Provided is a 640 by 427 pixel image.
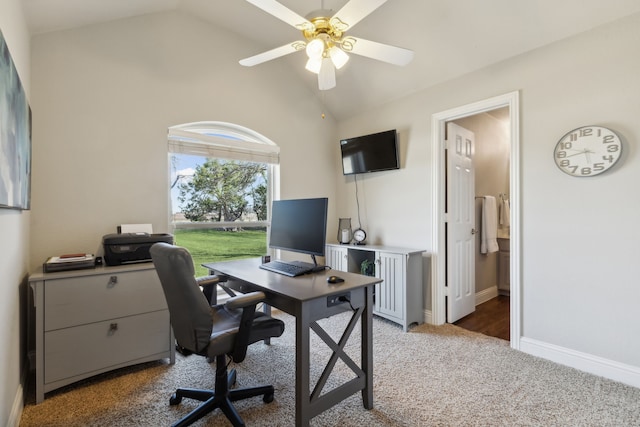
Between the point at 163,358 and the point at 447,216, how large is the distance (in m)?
2.96

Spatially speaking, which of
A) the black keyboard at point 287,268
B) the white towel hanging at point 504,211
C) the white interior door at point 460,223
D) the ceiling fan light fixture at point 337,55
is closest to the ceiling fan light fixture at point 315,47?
the ceiling fan light fixture at point 337,55

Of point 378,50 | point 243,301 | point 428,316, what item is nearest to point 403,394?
point 243,301

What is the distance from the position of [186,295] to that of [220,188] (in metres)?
2.03

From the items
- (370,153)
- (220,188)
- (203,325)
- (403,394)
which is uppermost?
(370,153)

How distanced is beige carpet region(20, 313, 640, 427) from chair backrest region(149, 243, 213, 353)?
1.90ft

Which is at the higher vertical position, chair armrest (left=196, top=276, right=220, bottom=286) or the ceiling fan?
the ceiling fan

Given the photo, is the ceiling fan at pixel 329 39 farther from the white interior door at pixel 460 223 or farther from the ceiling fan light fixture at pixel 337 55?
the white interior door at pixel 460 223

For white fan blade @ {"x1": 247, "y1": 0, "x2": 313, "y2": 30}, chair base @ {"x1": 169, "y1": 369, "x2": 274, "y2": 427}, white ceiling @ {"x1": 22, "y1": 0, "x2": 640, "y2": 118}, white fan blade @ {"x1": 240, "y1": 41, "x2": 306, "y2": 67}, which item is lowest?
chair base @ {"x1": 169, "y1": 369, "x2": 274, "y2": 427}

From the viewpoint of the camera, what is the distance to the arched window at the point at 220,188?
3064mm

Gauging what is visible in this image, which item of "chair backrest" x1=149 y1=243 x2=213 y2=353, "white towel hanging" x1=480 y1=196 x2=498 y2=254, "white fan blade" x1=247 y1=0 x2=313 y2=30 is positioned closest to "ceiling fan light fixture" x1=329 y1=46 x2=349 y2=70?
"white fan blade" x1=247 y1=0 x2=313 y2=30

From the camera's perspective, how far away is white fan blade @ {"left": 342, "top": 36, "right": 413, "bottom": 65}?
1.94 m

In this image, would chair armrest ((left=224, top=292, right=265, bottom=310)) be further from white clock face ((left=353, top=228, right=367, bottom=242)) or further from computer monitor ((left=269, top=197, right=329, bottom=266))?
white clock face ((left=353, top=228, right=367, bottom=242))

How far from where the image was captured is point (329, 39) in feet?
6.30

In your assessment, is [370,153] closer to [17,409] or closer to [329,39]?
[329,39]
